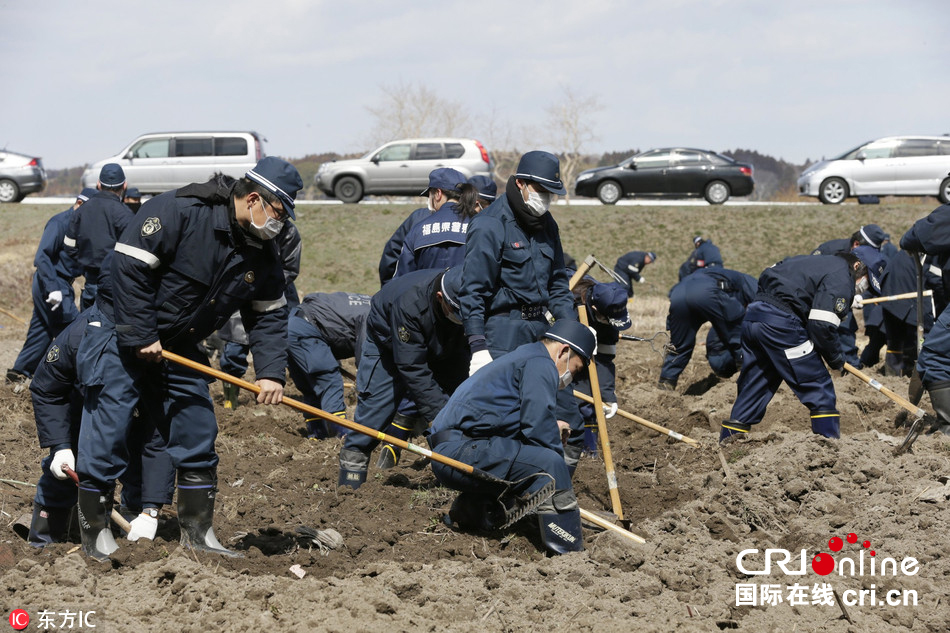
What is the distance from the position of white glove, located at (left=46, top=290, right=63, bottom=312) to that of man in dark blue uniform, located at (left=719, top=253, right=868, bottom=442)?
21.6ft

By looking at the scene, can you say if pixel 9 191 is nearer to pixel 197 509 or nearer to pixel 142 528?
pixel 142 528

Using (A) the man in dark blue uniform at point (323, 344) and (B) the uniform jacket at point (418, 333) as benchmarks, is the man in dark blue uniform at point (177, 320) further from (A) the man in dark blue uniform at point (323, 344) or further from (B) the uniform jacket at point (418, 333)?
(A) the man in dark blue uniform at point (323, 344)

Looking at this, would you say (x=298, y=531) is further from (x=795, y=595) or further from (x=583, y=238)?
(x=583, y=238)

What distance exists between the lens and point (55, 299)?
9.93 meters

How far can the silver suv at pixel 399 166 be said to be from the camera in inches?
910

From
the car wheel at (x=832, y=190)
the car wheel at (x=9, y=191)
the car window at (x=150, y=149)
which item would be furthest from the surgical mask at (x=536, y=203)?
the car wheel at (x=9, y=191)

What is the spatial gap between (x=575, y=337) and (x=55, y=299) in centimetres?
674

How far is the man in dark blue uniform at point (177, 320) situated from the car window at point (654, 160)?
19914 millimetres

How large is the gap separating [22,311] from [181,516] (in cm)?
1349

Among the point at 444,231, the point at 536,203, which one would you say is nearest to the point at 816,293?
the point at 536,203

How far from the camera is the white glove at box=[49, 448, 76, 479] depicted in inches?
195

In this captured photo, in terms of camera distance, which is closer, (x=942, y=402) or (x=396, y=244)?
(x=942, y=402)

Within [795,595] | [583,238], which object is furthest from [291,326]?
[583,238]

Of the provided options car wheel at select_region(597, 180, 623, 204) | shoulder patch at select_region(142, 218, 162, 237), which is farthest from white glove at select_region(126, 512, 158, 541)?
car wheel at select_region(597, 180, 623, 204)
